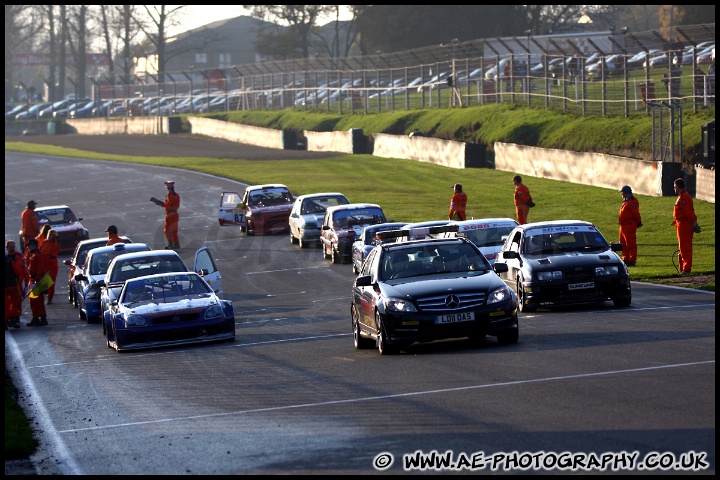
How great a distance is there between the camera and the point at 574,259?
19469 millimetres

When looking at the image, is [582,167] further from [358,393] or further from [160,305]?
[358,393]

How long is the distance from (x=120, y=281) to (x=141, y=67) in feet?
489

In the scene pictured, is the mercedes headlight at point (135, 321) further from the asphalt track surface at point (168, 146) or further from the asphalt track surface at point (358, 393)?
the asphalt track surface at point (168, 146)

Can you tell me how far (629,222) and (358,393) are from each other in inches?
527

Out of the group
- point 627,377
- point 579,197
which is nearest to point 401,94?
point 579,197

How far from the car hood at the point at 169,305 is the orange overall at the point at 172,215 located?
585 inches

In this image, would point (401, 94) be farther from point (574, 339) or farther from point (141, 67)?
point (141, 67)

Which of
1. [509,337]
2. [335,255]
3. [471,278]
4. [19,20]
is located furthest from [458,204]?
[19,20]

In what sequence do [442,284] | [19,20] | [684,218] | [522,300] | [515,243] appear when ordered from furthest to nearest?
[19,20]
[684,218]
[515,243]
[522,300]
[442,284]

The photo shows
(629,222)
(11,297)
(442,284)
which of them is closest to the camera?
(442,284)

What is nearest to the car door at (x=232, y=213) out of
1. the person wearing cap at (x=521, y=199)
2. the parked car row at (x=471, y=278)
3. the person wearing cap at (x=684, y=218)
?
the parked car row at (x=471, y=278)

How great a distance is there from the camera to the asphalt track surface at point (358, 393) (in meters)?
9.59

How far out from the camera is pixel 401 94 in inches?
2771

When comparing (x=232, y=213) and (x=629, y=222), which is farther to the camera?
(x=232, y=213)
